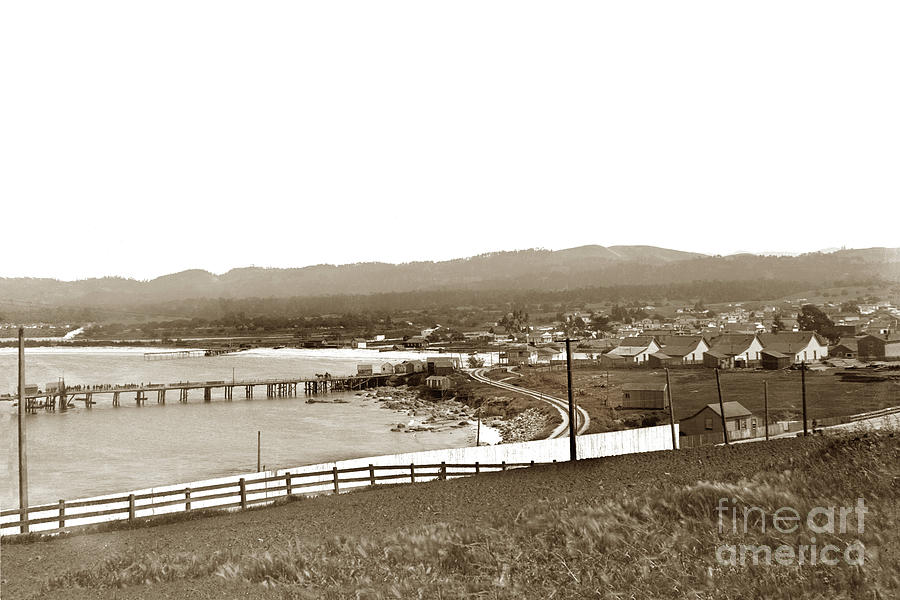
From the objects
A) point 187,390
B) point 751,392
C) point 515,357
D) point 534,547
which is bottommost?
point 187,390

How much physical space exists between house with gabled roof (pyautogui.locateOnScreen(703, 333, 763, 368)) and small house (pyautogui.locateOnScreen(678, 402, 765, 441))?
13.3 m

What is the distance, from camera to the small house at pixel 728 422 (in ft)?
73.2

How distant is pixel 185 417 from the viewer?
42.2 m

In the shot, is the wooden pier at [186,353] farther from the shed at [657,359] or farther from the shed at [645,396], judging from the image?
the shed at [645,396]

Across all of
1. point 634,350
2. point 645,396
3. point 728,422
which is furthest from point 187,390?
point 728,422

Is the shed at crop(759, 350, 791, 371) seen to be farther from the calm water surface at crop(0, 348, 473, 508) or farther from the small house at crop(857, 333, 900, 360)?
the calm water surface at crop(0, 348, 473, 508)

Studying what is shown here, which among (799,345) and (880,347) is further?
(799,345)

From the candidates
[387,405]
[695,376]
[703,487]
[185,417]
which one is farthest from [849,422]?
[185,417]

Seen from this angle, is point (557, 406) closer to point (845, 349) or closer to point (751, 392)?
point (751, 392)

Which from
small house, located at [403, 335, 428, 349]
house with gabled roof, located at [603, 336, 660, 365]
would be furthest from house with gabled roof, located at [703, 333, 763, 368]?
small house, located at [403, 335, 428, 349]

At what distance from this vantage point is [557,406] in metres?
35.3

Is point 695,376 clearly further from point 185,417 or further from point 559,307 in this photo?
point 559,307

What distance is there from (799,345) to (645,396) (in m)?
12.8

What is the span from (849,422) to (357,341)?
8400cm
